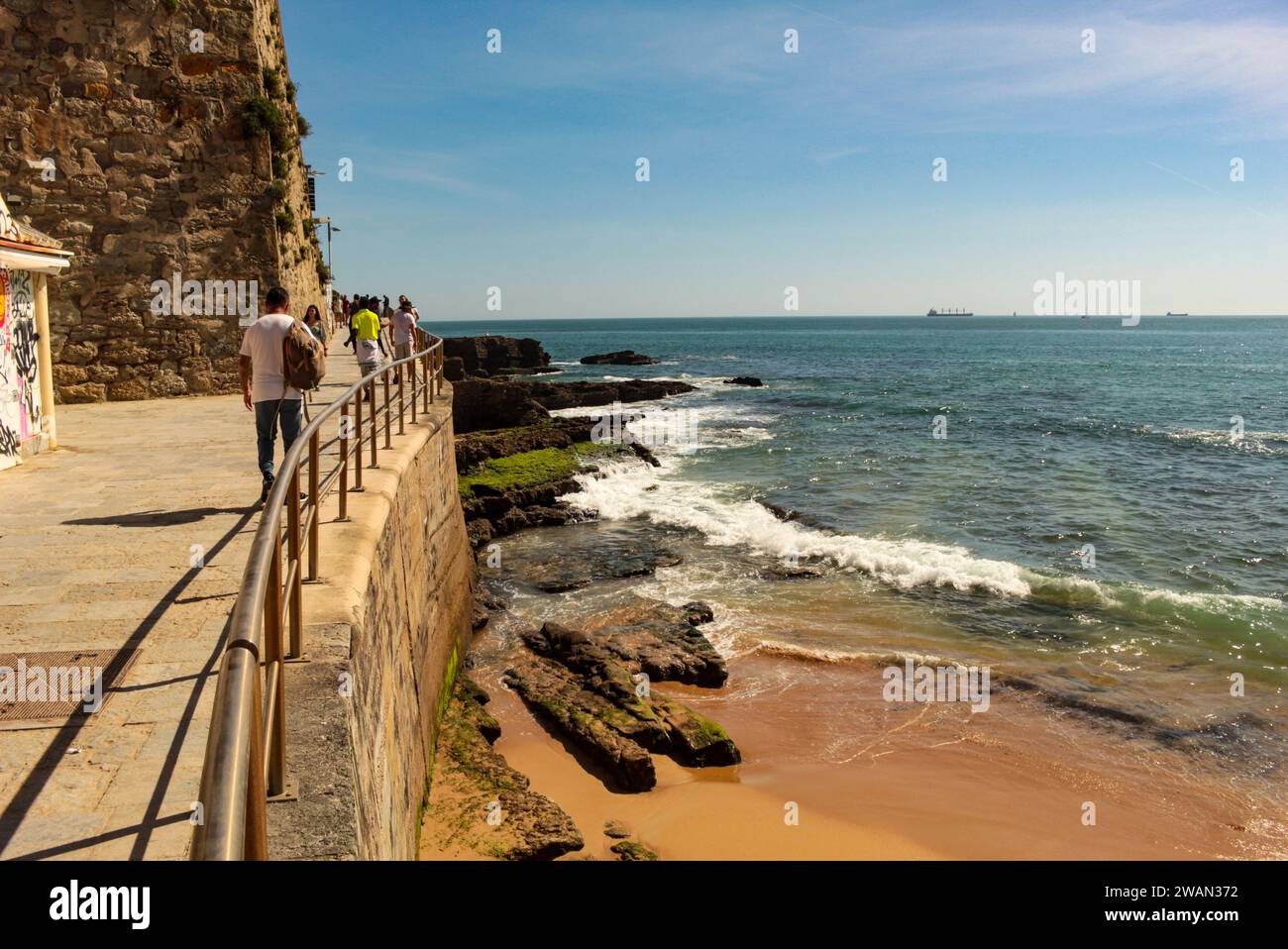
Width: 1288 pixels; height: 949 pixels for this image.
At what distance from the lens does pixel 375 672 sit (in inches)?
187

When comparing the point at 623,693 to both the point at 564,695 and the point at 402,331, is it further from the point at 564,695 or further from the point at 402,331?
the point at 402,331

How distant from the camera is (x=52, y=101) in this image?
1195cm

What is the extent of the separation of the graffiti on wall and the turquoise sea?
804 cm

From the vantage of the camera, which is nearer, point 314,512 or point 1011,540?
point 314,512

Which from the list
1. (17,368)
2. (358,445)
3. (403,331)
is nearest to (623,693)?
(358,445)

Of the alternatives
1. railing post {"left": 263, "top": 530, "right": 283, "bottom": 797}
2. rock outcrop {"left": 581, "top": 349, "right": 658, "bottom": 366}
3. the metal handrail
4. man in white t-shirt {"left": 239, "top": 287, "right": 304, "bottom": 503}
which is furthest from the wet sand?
rock outcrop {"left": 581, "top": 349, "right": 658, "bottom": 366}

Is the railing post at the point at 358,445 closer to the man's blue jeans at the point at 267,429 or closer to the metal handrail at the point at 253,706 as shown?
the man's blue jeans at the point at 267,429

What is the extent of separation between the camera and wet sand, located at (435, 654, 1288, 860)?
736 centimetres

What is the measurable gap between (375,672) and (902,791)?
5.39 meters

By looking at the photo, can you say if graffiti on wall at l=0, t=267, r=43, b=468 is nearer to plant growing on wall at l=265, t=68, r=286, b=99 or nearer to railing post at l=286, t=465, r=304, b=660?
railing post at l=286, t=465, r=304, b=660
